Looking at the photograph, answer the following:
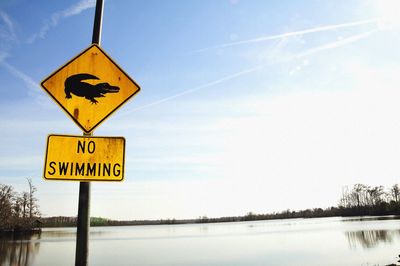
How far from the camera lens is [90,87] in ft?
11.7

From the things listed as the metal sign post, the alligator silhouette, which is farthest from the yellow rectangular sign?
the alligator silhouette

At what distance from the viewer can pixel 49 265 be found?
95.6 ft

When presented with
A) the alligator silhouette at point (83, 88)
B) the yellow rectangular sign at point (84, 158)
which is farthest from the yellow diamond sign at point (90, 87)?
the yellow rectangular sign at point (84, 158)

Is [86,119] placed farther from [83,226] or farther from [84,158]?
[83,226]

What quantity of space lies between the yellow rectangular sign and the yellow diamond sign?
0.21 metres

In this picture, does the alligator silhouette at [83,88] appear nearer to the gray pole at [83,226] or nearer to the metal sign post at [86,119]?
the metal sign post at [86,119]

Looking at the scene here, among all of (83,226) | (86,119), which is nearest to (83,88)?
(86,119)

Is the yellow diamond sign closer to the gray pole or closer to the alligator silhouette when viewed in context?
the alligator silhouette

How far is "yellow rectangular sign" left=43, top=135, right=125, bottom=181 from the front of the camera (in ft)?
10.6

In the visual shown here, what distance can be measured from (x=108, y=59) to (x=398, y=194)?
160 meters

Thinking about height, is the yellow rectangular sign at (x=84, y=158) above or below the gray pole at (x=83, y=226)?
above

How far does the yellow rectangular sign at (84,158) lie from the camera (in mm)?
3236

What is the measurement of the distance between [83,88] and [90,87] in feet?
0.24

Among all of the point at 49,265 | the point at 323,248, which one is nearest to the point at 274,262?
the point at 323,248
